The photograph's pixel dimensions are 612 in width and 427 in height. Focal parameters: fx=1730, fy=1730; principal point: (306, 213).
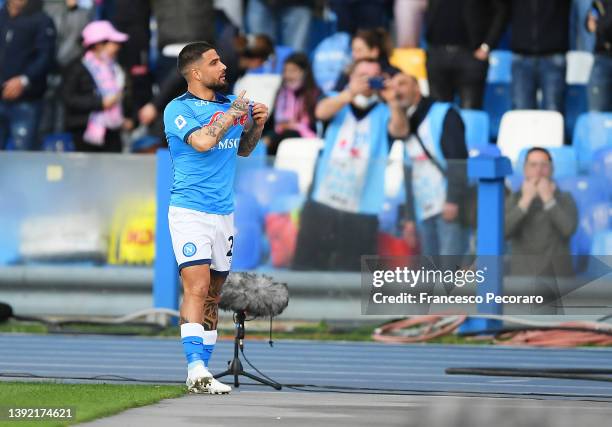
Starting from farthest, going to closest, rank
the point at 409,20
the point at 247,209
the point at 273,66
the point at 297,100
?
1. the point at 409,20
2. the point at 273,66
3. the point at 297,100
4. the point at 247,209

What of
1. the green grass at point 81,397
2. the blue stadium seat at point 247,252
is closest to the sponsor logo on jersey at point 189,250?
the green grass at point 81,397

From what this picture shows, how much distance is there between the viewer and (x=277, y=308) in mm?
11484

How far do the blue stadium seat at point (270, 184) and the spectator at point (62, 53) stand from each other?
407 cm

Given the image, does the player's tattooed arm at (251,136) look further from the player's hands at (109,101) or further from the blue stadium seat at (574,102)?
the blue stadium seat at (574,102)

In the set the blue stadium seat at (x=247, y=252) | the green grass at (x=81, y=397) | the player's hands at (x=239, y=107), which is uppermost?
the player's hands at (x=239, y=107)

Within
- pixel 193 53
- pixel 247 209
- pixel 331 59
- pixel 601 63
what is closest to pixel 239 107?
pixel 193 53

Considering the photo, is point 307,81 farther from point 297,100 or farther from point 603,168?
point 603,168

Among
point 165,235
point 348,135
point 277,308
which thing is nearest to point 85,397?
point 277,308

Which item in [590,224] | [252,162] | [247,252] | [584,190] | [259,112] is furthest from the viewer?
[252,162]

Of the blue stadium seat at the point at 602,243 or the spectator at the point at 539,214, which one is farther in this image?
the spectator at the point at 539,214

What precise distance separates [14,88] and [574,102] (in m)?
6.49

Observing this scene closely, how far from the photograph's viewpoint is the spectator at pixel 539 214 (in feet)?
53.2

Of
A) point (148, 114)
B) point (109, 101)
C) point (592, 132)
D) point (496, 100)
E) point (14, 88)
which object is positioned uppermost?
point (496, 100)

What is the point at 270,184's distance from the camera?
17.2 meters
